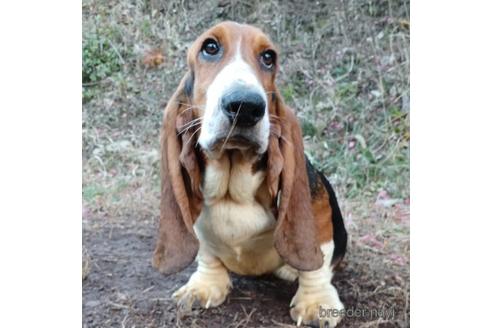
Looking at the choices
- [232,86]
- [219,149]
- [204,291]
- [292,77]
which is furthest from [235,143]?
[204,291]

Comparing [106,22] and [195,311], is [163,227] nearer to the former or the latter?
[195,311]

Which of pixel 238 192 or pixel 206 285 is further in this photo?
pixel 206 285

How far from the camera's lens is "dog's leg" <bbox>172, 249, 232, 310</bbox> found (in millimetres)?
2686

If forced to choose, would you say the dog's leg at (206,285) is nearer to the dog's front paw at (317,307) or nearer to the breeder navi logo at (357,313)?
the dog's front paw at (317,307)

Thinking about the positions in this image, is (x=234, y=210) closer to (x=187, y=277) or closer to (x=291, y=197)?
(x=291, y=197)

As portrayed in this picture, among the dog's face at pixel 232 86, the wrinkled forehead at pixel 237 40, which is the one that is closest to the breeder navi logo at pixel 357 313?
the dog's face at pixel 232 86

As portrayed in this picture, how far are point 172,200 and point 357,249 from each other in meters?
0.76

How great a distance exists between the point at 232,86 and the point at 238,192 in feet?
1.52

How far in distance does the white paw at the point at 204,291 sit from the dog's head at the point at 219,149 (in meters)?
0.15

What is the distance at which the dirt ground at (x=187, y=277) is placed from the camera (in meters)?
2.60

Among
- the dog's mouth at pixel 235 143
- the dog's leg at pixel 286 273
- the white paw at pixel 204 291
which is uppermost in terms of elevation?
the dog's mouth at pixel 235 143

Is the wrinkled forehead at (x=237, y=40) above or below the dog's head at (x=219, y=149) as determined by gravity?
above

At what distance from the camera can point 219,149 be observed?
7.92 ft

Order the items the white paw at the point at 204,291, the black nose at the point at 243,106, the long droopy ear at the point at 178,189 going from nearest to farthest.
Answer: the black nose at the point at 243,106 < the long droopy ear at the point at 178,189 < the white paw at the point at 204,291
